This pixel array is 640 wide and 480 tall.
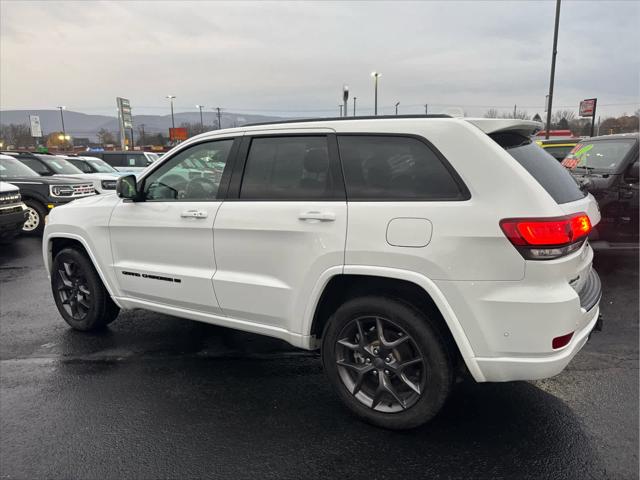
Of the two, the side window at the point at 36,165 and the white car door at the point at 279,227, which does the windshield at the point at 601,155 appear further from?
the side window at the point at 36,165

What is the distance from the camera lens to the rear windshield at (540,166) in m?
2.62

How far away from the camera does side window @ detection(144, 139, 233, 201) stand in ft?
11.5

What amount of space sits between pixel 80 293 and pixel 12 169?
7903mm

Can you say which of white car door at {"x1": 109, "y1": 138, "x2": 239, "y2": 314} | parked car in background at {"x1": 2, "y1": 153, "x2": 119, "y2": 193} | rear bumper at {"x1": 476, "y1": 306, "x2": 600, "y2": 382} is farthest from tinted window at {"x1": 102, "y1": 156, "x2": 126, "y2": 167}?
rear bumper at {"x1": 476, "y1": 306, "x2": 600, "y2": 382}

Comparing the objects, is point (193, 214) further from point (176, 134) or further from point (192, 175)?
point (176, 134)

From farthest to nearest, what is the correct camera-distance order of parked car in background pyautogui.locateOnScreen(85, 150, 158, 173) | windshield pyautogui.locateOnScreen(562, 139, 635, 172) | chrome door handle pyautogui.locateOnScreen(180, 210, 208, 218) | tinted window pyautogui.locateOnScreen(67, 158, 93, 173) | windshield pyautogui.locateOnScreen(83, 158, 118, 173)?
parked car in background pyautogui.locateOnScreen(85, 150, 158, 173) → windshield pyautogui.locateOnScreen(83, 158, 118, 173) → tinted window pyautogui.locateOnScreen(67, 158, 93, 173) → windshield pyautogui.locateOnScreen(562, 139, 635, 172) → chrome door handle pyautogui.locateOnScreen(180, 210, 208, 218)

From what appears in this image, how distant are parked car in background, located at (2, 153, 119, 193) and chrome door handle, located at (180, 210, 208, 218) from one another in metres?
9.01

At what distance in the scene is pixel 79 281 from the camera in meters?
4.48

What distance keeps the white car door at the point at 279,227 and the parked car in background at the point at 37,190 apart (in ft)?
27.5

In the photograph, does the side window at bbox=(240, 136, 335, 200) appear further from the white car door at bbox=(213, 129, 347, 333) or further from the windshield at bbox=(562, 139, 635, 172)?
the windshield at bbox=(562, 139, 635, 172)

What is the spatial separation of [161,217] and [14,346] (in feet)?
7.07

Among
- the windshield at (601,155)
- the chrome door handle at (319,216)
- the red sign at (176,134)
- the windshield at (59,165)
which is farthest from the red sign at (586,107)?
the red sign at (176,134)

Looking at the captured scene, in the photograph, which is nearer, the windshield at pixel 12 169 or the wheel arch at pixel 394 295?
the wheel arch at pixel 394 295

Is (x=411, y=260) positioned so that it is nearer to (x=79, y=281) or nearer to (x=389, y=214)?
(x=389, y=214)
